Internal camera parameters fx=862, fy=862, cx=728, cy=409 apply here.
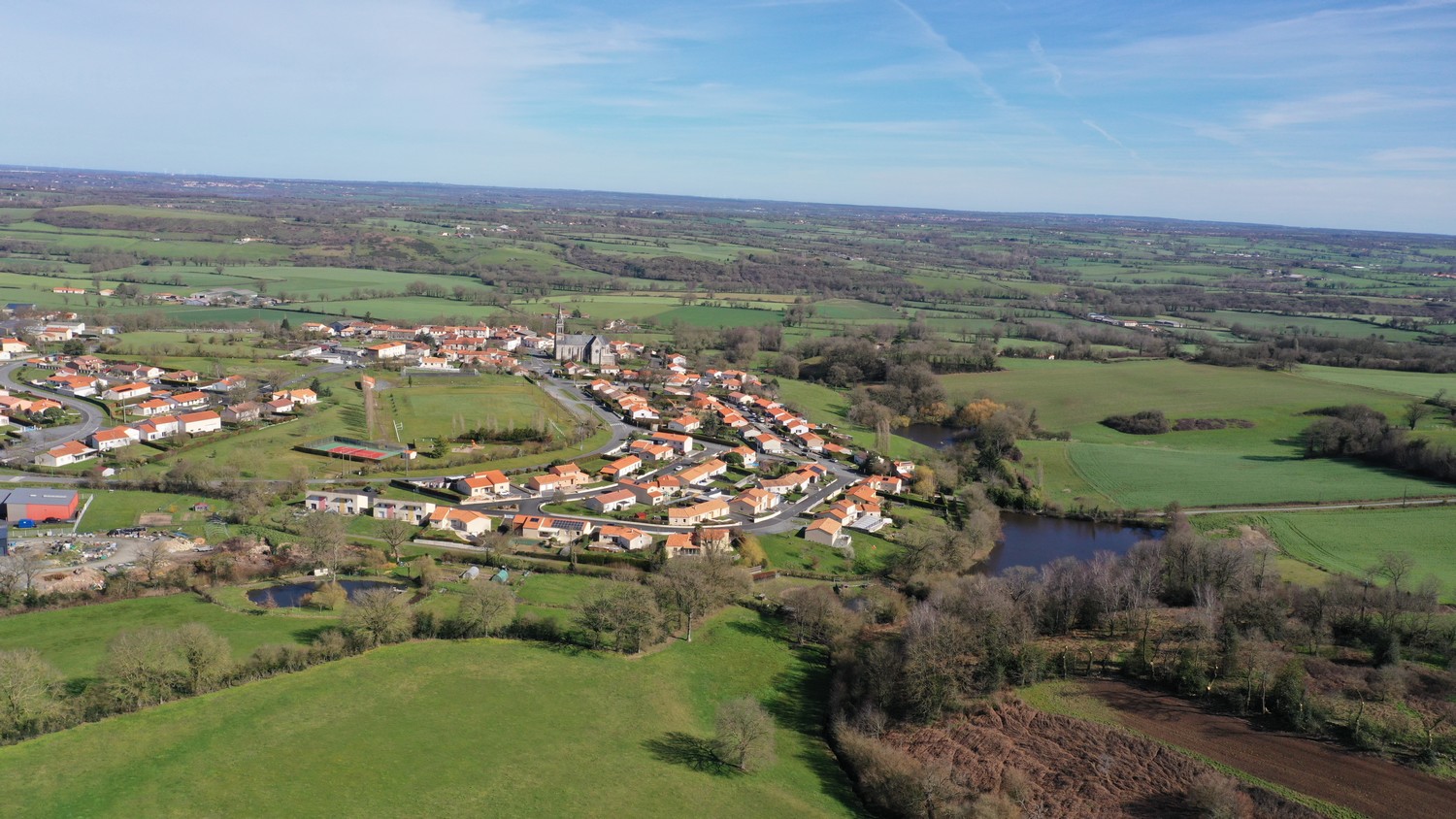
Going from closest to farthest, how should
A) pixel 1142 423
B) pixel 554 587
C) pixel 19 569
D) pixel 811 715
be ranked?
pixel 811 715 < pixel 19 569 < pixel 554 587 < pixel 1142 423

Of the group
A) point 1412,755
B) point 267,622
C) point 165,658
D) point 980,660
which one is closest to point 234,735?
point 165,658

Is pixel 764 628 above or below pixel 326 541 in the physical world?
below

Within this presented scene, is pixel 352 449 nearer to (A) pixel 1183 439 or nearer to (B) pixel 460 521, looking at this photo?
(B) pixel 460 521

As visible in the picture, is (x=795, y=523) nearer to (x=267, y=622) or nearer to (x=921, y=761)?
(x=921, y=761)

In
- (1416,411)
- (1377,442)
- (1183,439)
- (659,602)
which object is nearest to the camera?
(659,602)

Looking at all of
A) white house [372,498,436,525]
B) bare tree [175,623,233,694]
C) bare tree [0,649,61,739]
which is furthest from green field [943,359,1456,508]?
bare tree [0,649,61,739]

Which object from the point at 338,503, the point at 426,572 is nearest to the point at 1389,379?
the point at 426,572
